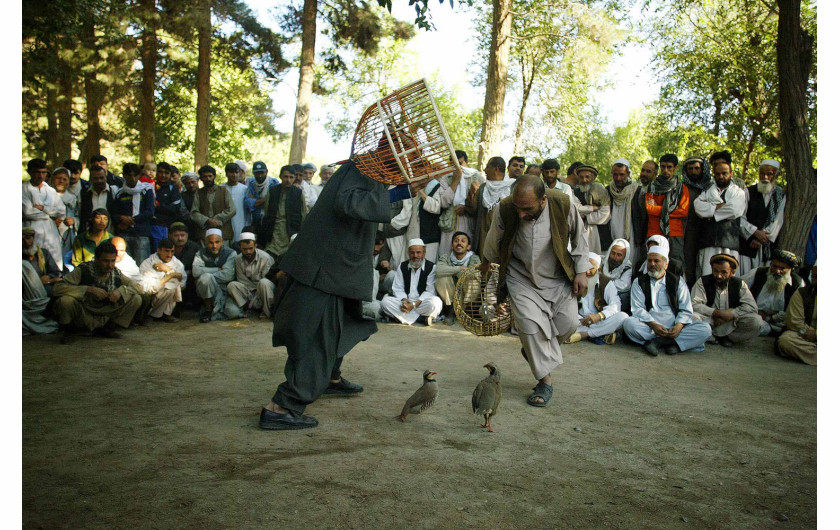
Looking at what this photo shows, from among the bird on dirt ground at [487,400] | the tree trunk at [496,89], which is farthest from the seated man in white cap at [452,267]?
the bird on dirt ground at [487,400]

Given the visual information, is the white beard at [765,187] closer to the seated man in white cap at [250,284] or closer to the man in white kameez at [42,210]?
the seated man in white cap at [250,284]

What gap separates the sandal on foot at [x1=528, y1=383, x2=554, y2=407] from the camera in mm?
4793

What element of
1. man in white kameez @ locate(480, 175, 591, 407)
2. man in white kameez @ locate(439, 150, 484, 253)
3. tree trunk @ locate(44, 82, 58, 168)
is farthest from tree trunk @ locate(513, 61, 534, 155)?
man in white kameez @ locate(480, 175, 591, 407)

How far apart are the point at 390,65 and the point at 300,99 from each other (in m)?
20.0

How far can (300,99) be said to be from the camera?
1433 centimetres

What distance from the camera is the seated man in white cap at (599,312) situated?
24.3 ft

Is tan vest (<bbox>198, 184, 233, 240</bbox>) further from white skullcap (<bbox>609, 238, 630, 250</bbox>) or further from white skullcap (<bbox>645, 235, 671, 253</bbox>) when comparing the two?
white skullcap (<bbox>645, 235, 671, 253</bbox>)

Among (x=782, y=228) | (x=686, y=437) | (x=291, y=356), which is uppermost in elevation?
(x=782, y=228)

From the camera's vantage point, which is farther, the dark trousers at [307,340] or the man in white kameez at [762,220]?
the man in white kameez at [762,220]

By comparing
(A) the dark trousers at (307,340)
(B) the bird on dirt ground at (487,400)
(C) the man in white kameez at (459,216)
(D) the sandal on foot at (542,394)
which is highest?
(C) the man in white kameez at (459,216)

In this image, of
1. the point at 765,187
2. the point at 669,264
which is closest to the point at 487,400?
the point at 669,264

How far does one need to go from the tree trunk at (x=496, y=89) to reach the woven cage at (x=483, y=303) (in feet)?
19.1

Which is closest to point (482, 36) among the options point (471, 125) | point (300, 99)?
point (300, 99)

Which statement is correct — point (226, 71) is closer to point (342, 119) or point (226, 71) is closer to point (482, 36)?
point (482, 36)
